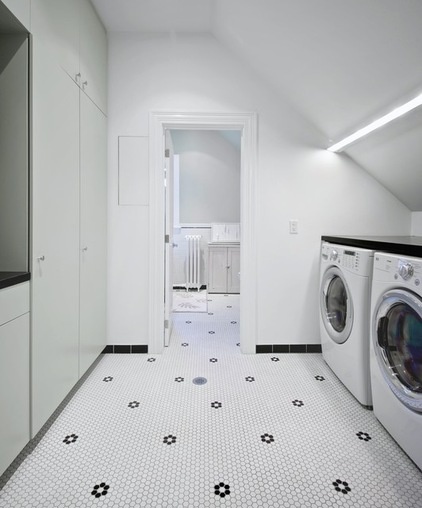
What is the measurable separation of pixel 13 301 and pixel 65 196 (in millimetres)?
647

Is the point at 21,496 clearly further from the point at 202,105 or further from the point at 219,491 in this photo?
the point at 202,105

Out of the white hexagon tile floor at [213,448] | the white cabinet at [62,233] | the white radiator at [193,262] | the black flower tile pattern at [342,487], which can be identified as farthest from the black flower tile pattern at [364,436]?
the white radiator at [193,262]

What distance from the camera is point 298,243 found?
2.38 metres

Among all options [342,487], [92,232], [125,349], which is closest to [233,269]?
[125,349]

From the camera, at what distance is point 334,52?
1580 millimetres

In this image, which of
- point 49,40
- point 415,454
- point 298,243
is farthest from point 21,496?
point 298,243

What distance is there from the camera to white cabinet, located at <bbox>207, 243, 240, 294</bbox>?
4.57 meters

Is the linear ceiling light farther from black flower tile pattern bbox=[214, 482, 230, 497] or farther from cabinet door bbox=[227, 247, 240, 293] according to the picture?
cabinet door bbox=[227, 247, 240, 293]

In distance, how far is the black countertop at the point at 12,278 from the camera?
1083 mm

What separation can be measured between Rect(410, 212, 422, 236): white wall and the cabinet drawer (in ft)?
8.67

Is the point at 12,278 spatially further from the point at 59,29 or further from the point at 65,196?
the point at 59,29

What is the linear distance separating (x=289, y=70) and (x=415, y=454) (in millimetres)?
2201

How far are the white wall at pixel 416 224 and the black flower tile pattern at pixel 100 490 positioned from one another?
2.56m

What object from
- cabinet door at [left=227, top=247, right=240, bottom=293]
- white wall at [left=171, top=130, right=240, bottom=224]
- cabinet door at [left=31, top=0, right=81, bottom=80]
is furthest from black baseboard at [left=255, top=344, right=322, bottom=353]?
→ white wall at [left=171, top=130, right=240, bottom=224]
